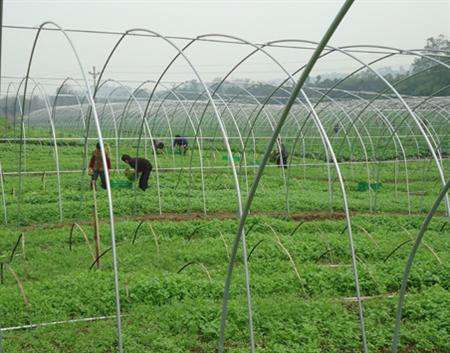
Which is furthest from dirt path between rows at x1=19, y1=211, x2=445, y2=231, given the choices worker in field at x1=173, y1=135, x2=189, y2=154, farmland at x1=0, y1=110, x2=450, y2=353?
worker in field at x1=173, y1=135, x2=189, y2=154

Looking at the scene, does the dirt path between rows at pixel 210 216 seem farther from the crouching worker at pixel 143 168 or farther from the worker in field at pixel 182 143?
the worker in field at pixel 182 143

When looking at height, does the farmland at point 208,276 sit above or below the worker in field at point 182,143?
below

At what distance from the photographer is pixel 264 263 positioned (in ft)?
29.1

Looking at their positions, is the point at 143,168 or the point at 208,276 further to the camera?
the point at 143,168

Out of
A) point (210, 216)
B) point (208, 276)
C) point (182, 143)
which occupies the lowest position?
point (210, 216)

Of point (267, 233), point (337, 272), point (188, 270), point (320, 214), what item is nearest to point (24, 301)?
point (188, 270)

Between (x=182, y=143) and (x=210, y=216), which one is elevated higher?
(x=182, y=143)

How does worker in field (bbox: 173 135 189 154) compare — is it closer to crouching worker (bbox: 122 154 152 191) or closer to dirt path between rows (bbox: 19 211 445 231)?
crouching worker (bbox: 122 154 152 191)

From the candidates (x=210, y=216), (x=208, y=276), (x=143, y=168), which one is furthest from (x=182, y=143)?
(x=208, y=276)

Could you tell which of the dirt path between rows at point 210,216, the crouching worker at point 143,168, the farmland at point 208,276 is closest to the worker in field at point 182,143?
the crouching worker at point 143,168

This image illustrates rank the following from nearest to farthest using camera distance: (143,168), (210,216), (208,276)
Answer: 1. (208,276)
2. (210,216)
3. (143,168)

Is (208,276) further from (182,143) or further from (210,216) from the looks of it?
(182,143)

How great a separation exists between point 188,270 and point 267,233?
10.1ft

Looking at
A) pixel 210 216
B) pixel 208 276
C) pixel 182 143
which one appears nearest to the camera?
pixel 208 276
